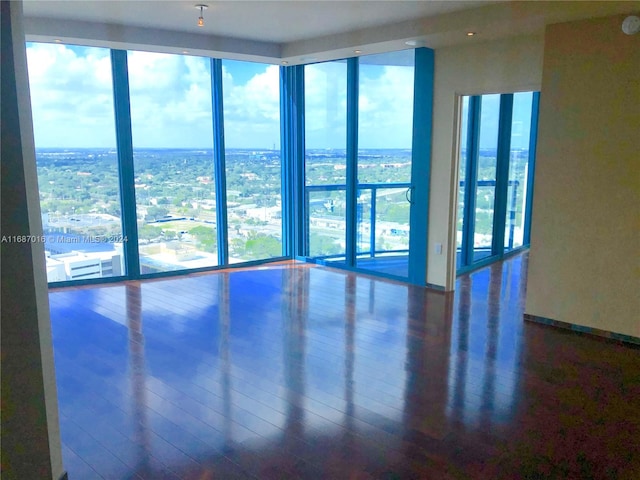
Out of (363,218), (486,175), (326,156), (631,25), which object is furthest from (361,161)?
(631,25)

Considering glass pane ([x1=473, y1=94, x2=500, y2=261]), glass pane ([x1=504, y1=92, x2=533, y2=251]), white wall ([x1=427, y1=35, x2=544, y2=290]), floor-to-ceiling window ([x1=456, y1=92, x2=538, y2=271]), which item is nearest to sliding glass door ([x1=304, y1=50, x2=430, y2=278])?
white wall ([x1=427, y1=35, x2=544, y2=290])

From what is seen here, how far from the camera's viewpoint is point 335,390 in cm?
324

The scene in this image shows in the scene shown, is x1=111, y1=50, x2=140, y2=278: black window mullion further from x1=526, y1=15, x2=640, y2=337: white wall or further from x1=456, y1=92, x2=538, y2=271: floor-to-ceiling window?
x1=526, y1=15, x2=640, y2=337: white wall

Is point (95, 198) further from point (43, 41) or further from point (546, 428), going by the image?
point (546, 428)

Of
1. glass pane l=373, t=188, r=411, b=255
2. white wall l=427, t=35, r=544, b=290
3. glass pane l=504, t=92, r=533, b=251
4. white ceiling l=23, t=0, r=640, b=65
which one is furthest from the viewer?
glass pane l=504, t=92, r=533, b=251

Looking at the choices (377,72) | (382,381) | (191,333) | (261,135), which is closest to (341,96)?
(377,72)

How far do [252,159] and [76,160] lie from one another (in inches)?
81.6

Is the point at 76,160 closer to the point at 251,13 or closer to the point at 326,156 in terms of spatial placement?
the point at 251,13

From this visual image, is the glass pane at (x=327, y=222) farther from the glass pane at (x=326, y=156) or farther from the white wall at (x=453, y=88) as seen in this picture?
the white wall at (x=453, y=88)

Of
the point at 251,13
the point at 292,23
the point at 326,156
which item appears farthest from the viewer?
the point at 326,156

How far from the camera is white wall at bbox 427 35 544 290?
4656mm

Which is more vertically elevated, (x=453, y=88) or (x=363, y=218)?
(x=453, y=88)

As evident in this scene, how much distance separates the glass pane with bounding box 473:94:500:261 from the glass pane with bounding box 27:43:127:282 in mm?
4378

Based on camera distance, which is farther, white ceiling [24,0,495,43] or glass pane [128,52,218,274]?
glass pane [128,52,218,274]
